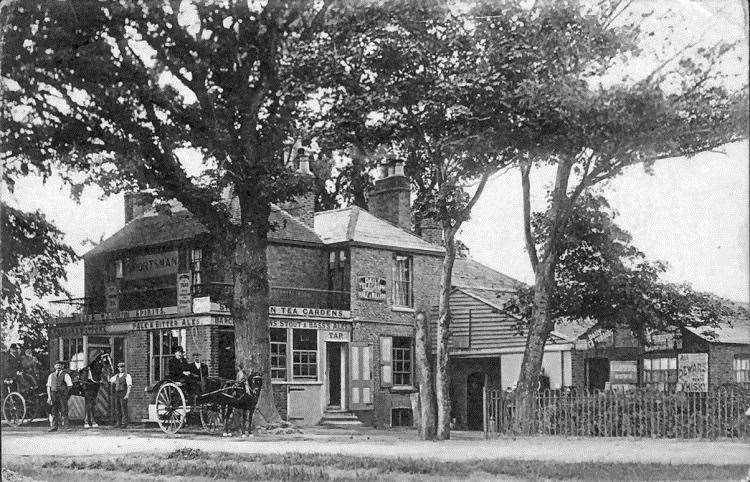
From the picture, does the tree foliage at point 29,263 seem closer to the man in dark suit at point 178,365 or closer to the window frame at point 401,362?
the man in dark suit at point 178,365

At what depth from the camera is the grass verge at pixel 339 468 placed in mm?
11758

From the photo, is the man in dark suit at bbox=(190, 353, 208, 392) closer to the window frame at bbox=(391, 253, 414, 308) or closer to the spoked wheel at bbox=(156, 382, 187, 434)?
the spoked wheel at bbox=(156, 382, 187, 434)

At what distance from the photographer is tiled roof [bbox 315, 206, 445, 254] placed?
13.7m

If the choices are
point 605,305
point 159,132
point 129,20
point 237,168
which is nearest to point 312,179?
point 237,168

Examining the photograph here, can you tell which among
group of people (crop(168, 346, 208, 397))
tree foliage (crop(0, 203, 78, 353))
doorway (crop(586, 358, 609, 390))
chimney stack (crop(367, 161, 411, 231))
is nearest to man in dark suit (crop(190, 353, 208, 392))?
group of people (crop(168, 346, 208, 397))

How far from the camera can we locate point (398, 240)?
14102 mm

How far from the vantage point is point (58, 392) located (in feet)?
43.7

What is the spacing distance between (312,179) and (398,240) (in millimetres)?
1294

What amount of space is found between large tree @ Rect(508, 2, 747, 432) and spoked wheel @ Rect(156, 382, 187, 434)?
4044mm

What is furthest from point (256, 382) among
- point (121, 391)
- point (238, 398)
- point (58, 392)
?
point (58, 392)

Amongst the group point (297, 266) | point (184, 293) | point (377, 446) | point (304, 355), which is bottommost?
point (377, 446)

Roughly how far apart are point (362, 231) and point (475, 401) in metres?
2.32

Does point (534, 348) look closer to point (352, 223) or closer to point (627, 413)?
point (627, 413)

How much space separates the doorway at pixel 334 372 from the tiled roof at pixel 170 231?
1.16 metres
